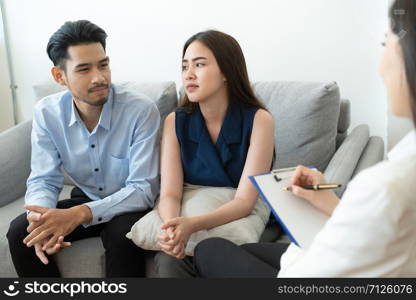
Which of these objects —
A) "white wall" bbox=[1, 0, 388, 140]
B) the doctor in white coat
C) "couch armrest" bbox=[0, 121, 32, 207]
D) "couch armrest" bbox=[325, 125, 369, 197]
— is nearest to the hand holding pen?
the doctor in white coat

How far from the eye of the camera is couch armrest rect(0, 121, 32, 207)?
6.12ft

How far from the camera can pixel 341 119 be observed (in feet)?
6.39

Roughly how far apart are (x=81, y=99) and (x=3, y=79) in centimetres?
123

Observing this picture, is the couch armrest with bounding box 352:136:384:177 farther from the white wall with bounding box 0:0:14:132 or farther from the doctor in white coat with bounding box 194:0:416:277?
the white wall with bounding box 0:0:14:132

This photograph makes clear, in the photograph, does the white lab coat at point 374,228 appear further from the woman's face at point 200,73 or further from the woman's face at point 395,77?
the woman's face at point 200,73

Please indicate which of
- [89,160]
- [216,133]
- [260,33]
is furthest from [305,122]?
[89,160]

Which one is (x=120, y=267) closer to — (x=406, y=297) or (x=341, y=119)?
(x=406, y=297)

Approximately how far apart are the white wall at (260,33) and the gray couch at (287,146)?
0.25 m

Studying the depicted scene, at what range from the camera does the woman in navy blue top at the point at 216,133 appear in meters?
1.49

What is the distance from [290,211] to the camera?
1055mm

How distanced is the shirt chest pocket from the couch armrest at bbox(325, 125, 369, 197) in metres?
0.69

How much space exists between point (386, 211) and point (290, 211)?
1.20 feet

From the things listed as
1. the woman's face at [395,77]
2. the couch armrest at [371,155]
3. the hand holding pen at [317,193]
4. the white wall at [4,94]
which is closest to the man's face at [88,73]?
the hand holding pen at [317,193]

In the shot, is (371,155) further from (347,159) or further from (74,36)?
(74,36)
